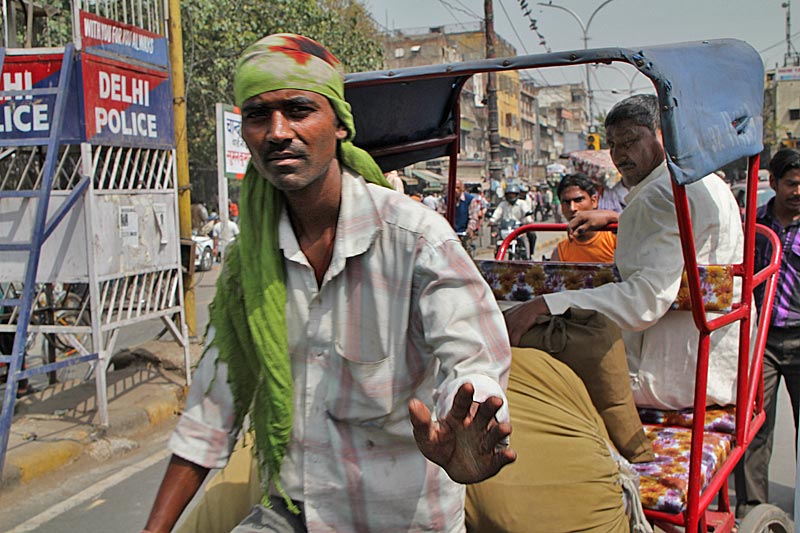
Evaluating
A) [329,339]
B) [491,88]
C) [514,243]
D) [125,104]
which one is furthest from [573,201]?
[491,88]

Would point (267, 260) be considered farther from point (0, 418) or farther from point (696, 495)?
point (0, 418)

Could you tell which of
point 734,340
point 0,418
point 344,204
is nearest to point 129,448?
point 0,418

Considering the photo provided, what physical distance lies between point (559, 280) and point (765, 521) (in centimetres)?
113

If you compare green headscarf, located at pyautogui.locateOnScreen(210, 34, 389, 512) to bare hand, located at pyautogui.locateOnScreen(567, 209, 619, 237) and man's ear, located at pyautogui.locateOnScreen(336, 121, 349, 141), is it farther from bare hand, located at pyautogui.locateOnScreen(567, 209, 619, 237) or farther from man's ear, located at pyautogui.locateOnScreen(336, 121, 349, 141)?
bare hand, located at pyautogui.locateOnScreen(567, 209, 619, 237)

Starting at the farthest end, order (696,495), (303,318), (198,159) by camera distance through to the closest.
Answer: (198,159)
(696,495)
(303,318)

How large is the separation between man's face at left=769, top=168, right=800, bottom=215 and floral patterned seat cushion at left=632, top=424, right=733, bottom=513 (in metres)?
1.58

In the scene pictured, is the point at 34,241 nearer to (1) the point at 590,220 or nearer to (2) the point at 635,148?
(1) the point at 590,220

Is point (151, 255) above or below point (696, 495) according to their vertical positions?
above

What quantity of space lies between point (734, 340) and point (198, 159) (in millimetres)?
23298

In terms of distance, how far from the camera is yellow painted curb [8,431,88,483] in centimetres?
469

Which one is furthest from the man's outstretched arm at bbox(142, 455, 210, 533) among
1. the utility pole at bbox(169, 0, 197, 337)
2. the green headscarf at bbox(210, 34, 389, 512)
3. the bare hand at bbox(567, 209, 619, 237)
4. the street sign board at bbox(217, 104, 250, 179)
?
the street sign board at bbox(217, 104, 250, 179)

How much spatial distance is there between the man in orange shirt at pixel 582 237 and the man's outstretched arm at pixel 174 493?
2.64 metres

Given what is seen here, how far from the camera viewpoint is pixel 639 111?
10.3 ft

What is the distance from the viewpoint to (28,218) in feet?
16.6
